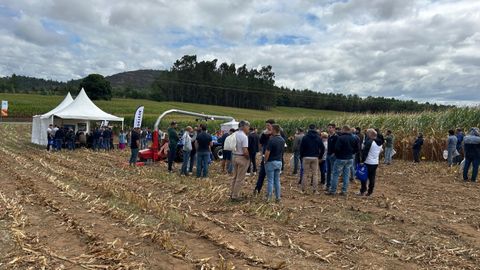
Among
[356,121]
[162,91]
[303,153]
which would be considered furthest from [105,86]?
[303,153]

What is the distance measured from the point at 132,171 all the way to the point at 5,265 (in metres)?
9.88

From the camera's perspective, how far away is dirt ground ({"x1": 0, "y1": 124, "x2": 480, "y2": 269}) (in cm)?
589

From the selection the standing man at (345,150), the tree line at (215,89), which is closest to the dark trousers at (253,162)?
the standing man at (345,150)

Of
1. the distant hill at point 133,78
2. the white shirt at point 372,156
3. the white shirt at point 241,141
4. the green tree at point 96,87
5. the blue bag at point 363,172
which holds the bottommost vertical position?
the blue bag at point 363,172

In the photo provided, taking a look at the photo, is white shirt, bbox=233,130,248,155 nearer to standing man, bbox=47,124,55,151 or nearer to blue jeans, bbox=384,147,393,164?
blue jeans, bbox=384,147,393,164

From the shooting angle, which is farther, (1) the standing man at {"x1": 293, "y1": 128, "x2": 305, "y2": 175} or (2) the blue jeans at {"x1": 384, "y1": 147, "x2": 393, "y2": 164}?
(2) the blue jeans at {"x1": 384, "y1": 147, "x2": 393, "y2": 164}

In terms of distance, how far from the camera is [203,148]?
13469mm

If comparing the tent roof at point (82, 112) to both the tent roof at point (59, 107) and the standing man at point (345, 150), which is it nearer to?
the tent roof at point (59, 107)

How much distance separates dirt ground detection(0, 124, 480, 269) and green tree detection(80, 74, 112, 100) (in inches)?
2833

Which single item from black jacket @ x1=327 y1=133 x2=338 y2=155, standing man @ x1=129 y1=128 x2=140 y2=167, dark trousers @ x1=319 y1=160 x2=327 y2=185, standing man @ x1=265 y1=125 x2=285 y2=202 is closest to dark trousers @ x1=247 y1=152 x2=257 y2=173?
dark trousers @ x1=319 y1=160 x2=327 y2=185

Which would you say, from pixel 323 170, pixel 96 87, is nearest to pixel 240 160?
pixel 323 170

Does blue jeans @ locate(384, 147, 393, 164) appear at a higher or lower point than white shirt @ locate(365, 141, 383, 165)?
lower

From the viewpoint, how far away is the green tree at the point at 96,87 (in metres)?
80.9

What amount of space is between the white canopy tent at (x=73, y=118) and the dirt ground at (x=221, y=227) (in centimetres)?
1474
